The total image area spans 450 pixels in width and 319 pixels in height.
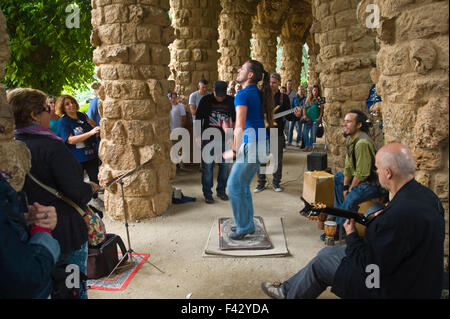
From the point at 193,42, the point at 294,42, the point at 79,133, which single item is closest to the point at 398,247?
the point at 79,133

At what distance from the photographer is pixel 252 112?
4.13m

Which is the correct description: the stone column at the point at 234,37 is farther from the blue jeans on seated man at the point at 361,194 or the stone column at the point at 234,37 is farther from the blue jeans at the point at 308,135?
the blue jeans on seated man at the point at 361,194

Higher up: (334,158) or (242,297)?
(334,158)

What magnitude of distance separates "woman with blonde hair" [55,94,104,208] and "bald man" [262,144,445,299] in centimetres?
404

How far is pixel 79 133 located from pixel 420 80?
14.7 ft

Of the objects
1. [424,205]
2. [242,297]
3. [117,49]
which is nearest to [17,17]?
[117,49]

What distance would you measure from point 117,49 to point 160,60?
64cm

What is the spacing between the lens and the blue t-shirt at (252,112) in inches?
160

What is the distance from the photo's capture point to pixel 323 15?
20.9ft

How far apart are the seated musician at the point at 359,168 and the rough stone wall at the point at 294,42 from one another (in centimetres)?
1614

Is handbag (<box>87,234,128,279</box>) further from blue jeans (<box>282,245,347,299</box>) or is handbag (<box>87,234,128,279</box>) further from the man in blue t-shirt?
blue jeans (<box>282,245,347,299</box>)

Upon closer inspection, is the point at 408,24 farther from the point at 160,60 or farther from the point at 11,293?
the point at 160,60

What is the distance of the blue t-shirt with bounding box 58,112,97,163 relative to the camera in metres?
5.13

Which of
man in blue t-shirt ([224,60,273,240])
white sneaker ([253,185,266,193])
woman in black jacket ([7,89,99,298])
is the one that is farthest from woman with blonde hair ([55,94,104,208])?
white sneaker ([253,185,266,193])
